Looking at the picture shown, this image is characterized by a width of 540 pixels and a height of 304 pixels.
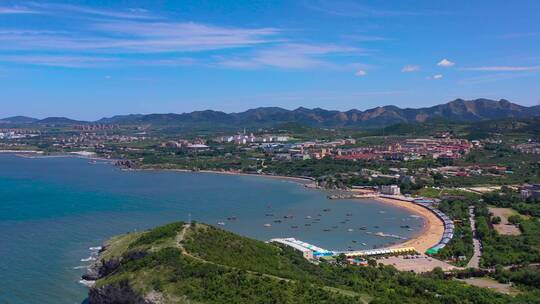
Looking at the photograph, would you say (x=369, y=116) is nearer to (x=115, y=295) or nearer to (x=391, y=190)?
(x=391, y=190)

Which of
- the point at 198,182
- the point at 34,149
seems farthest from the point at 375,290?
the point at 34,149

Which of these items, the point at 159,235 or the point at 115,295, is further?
the point at 159,235

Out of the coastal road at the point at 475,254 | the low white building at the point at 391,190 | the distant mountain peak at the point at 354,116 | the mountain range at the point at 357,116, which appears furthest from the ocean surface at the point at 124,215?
the mountain range at the point at 357,116

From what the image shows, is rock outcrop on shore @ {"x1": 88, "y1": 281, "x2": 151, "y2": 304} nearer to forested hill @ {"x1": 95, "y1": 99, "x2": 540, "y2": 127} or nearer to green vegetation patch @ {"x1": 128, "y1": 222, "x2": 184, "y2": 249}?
green vegetation patch @ {"x1": 128, "y1": 222, "x2": 184, "y2": 249}

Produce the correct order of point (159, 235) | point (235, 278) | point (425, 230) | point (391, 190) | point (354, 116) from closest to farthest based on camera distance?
point (235, 278)
point (159, 235)
point (425, 230)
point (391, 190)
point (354, 116)

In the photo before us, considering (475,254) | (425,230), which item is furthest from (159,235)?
(425,230)

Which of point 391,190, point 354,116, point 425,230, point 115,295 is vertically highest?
point 354,116

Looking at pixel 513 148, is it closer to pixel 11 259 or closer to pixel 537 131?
pixel 537 131

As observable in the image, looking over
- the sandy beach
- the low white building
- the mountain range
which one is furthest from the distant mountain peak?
the sandy beach

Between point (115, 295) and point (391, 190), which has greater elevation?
point (115, 295)

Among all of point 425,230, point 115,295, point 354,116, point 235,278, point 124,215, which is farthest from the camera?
point 354,116
